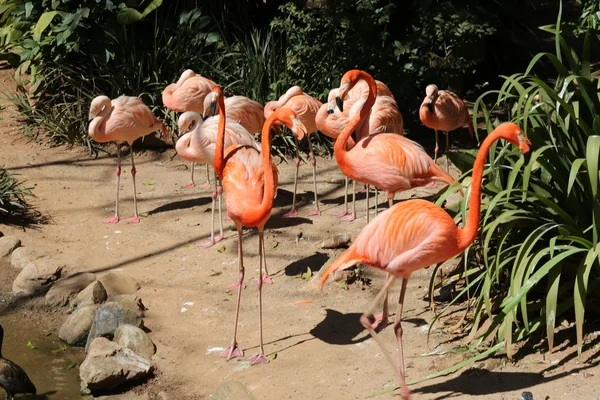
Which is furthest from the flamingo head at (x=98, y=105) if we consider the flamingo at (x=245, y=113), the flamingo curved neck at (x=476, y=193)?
the flamingo curved neck at (x=476, y=193)

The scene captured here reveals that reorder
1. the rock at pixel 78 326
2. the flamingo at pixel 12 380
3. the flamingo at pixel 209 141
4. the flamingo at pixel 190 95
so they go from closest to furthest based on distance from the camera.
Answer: the flamingo at pixel 12 380 → the rock at pixel 78 326 → the flamingo at pixel 209 141 → the flamingo at pixel 190 95

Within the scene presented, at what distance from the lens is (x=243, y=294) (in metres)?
6.05

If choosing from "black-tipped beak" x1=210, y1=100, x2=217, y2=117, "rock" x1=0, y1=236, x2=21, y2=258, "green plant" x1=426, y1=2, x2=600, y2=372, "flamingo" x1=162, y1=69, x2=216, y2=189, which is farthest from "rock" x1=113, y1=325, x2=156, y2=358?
"flamingo" x1=162, y1=69, x2=216, y2=189

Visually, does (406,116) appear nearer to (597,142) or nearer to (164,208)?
(164,208)

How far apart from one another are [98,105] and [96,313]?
260 centimetres

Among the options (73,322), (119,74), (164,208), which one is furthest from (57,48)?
(73,322)

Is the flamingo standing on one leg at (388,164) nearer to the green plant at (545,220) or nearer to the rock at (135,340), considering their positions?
the green plant at (545,220)

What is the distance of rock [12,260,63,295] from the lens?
20.8 feet

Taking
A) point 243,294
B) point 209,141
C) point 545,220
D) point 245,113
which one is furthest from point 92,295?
point 545,220

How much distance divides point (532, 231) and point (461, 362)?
2.71 feet

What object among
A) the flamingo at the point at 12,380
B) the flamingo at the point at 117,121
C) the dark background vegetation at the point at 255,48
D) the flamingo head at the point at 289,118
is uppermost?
the dark background vegetation at the point at 255,48

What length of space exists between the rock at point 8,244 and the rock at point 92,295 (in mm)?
1107

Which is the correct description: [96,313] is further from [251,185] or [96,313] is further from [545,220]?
[545,220]

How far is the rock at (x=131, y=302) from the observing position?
Answer: 18.7 feet
